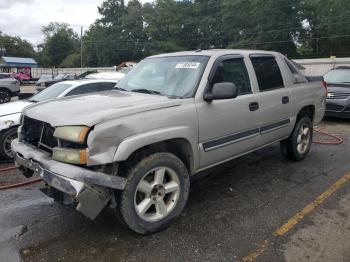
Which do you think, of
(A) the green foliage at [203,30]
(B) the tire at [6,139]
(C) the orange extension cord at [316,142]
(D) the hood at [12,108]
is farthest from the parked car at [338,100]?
(A) the green foliage at [203,30]

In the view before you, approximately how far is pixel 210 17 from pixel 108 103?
66569 mm

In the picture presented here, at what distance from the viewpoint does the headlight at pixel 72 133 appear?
3.27m

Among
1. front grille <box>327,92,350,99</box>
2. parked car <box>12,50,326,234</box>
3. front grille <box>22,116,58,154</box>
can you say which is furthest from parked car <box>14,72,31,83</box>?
front grille <box>22,116,58,154</box>

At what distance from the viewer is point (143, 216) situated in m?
3.69

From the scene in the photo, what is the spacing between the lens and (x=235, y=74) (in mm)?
4809

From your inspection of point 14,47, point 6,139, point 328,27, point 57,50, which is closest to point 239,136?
point 6,139

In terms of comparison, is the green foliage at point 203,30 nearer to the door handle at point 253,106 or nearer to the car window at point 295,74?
the car window at point 295,74

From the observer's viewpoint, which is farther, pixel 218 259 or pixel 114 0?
pixel 114 0

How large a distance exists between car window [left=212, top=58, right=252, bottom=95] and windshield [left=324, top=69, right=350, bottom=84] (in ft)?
25.2

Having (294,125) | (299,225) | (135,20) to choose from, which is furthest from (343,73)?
(135,20)

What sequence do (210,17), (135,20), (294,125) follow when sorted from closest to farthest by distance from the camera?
(294,125), (210,17), (135,20)

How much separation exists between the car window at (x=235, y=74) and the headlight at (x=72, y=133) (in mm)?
1777

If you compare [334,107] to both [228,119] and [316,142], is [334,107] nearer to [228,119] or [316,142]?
[316,142]

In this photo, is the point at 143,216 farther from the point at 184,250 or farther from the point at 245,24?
the point at 245,24
